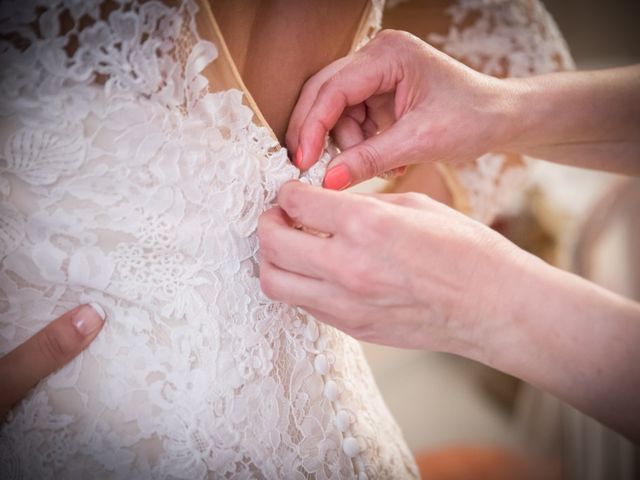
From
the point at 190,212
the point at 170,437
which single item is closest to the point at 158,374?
the point at 170,437

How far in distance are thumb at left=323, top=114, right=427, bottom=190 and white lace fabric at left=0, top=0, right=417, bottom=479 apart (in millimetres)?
33

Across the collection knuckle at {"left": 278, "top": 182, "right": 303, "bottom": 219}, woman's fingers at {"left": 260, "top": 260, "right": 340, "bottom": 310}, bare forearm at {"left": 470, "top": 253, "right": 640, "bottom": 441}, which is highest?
knuckle at {"left": 278, "top": 182, "right": 303, "bottom": 219}

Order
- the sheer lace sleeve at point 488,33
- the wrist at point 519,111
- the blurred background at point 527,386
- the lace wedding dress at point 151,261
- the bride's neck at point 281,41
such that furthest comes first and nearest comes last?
the blurred background at point 527,386
the sheer lace sleeve at point 488,33
the wrist at point 519,111
the bride's neck at point 281,41
the lace wedding dress at point 151,261

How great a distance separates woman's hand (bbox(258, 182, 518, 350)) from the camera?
553mm

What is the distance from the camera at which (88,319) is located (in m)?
0.58

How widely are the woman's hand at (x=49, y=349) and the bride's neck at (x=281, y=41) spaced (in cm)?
34

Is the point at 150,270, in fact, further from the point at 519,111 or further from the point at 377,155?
the point at 519,111

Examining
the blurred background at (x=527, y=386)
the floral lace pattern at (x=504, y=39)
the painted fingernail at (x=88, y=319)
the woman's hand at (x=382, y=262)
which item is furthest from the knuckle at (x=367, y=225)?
the blurred background at (x=527, y=386)

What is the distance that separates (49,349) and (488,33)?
108 centimetres

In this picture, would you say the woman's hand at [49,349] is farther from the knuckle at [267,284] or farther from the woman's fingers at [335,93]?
the woman's fingers at [335,93]


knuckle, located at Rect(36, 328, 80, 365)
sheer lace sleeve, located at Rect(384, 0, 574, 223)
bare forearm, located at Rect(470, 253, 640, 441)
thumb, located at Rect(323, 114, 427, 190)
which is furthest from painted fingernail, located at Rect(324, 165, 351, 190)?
sheer lace sleeve, located at Rect(384, 0, 574, 223)

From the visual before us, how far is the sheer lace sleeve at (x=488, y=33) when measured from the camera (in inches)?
43.2

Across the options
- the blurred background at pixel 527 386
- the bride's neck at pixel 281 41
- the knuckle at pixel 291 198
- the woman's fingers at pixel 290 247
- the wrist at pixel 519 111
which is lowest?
the blurred background at pixel 527 386

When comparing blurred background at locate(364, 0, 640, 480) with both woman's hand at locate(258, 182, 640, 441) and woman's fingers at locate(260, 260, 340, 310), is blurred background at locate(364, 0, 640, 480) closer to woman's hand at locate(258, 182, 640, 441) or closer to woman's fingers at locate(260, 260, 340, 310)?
woman's hand at locate(258, 182, 640, 441)
